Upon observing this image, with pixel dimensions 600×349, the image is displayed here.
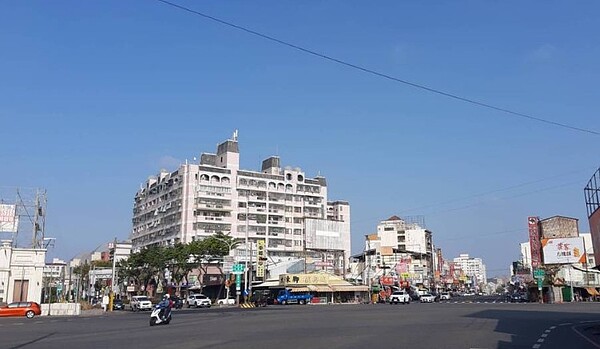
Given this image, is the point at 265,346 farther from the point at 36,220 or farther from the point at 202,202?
the point at 202,202

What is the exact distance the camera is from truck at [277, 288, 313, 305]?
69312 mm

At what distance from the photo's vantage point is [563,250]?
75500 millimetres

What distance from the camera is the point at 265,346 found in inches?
605

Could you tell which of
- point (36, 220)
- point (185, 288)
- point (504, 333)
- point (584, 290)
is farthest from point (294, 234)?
point (504, 333)

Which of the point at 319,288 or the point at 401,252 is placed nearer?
the point at 319,288

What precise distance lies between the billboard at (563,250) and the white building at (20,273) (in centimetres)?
6181

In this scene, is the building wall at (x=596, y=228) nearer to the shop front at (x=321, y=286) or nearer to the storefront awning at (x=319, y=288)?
the shop front at (x=321, y=286)

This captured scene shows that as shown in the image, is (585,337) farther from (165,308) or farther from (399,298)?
(399,298)

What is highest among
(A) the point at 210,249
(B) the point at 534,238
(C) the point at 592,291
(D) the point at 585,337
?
(B) the point at 534,238

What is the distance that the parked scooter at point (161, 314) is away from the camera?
87.8ft

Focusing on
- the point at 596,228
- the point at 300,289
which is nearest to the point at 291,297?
the point at 300,289

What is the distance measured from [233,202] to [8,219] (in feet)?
191

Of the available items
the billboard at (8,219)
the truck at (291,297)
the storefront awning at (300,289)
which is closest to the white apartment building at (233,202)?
the storefront awning at (300,289)

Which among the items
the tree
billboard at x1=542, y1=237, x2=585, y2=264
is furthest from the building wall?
the tree
